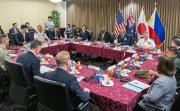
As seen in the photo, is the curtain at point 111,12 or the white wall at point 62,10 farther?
the white wall at point 62,10

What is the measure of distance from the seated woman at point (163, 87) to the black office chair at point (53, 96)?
85 cm

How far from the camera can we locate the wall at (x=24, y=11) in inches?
396

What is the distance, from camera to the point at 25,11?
423 inches

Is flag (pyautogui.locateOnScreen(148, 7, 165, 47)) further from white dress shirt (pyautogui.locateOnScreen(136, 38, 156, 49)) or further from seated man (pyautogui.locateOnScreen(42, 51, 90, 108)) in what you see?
seated man (pyautogui.locateOnScreen(42, 51, 90, 108))

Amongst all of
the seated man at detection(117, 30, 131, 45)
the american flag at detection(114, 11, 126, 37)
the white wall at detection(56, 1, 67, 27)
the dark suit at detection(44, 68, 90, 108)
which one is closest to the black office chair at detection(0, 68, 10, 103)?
the dark suit at detection(44, 68, 90, 108)

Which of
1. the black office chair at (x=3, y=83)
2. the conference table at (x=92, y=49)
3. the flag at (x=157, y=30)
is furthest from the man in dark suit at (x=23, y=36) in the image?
the flag at (x=157, y=30)

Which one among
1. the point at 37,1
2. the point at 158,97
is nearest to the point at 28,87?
the point at 158,97

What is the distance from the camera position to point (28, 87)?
3084 millimetres

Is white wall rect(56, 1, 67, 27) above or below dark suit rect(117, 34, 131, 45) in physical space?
above

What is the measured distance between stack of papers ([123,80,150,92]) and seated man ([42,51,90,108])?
Result: 756 millimetres

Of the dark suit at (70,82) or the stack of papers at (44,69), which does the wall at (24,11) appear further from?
the dark suit at (70,82)

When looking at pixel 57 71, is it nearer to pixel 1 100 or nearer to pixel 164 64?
pixel 164 64

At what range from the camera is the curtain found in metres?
8.56

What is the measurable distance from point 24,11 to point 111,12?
14.1 ft
